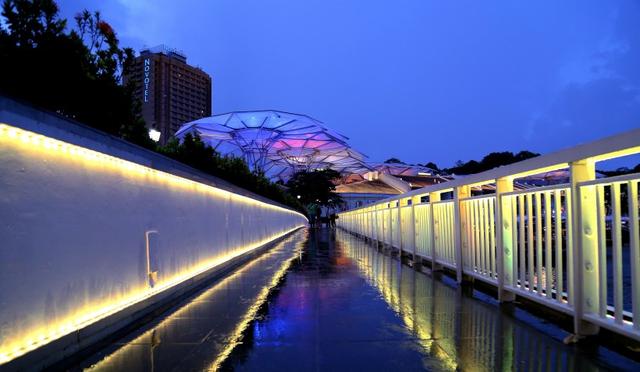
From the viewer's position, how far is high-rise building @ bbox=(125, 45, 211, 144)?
5653cm

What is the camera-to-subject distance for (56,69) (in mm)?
5945

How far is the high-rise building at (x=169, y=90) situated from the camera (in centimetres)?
5653

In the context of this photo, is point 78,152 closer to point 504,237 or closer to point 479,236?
point 504,237

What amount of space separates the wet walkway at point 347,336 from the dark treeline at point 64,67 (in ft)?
10.8

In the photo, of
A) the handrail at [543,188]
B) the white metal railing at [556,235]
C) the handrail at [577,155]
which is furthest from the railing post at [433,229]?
the handrail at [543,188]

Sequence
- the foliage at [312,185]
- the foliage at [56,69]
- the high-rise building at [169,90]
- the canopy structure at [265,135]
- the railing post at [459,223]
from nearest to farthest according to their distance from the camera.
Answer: the foliage at [56,69]
the railing post at [459,223]
the canopy structure at [265,135]
the high-rise building at [169,90]
the foliage at [312,185]

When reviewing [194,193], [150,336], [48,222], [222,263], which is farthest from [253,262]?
[48,222]

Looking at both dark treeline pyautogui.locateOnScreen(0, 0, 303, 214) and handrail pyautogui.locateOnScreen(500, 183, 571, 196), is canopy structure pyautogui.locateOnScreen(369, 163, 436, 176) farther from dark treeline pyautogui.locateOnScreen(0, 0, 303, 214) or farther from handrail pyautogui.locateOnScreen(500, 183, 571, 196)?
handrail pyautogui.locateOnScreen(500, 183, 571, 196)

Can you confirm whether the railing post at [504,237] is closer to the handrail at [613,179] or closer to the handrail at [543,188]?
the handrail at [543,188]

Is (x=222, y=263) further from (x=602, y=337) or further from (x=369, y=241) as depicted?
(x=369, y=241)

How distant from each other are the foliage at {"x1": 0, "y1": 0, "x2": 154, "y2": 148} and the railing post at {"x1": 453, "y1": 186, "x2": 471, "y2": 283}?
5.63 m

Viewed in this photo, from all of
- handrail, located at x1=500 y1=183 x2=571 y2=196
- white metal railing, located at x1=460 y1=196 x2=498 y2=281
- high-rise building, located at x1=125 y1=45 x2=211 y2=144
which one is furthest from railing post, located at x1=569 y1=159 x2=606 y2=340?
high-rise building, located at x1=125 y1=45 x2=211 y2=144

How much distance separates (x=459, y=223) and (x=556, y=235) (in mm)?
2818

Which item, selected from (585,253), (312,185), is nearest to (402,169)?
(312,185)
